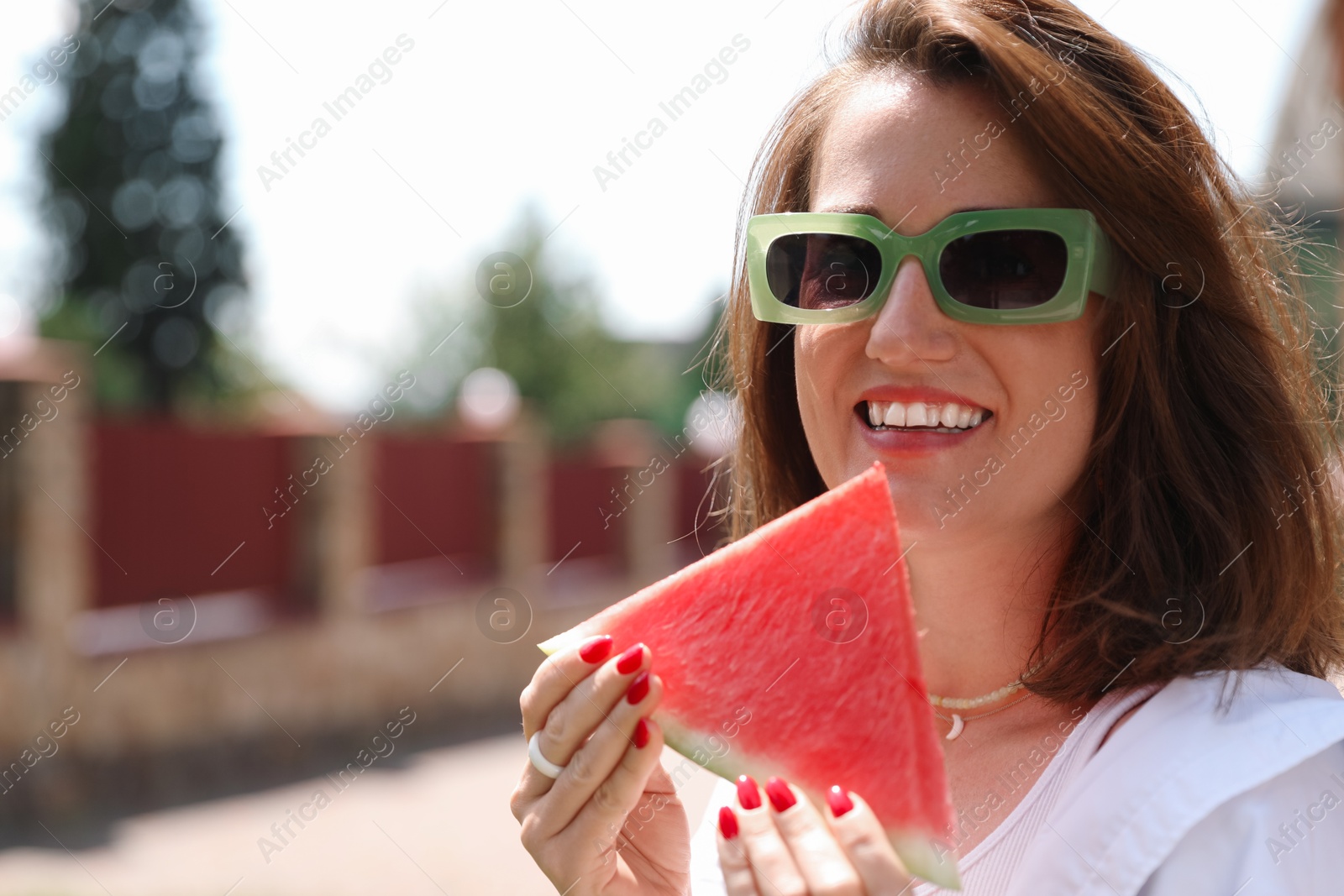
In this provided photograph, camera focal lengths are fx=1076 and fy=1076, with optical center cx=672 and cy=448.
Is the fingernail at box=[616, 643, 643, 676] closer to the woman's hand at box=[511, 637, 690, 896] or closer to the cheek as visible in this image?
the woman's hand at box=[511, 637, 690, 896]

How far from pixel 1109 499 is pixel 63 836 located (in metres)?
7.96

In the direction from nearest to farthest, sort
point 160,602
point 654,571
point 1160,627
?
point 1160,627
point 160,602
point 654,571

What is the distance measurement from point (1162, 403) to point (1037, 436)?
0.23 m

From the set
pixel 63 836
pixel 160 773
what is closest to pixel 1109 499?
pixel 63 836

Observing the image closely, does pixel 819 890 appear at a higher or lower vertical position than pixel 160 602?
higher

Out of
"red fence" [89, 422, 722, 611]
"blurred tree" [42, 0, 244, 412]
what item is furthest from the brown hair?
"blurred tree" [42, 0, 244, 412]

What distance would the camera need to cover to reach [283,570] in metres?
11.2

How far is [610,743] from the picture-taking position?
1.63 meters

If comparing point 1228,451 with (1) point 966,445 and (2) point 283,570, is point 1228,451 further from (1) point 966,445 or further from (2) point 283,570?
(2) point 283,570

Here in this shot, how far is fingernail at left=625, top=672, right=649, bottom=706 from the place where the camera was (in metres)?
1.63

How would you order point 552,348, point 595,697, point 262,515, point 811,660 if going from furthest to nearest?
point 552,348, point 262,515, point 811,660, point 595,697

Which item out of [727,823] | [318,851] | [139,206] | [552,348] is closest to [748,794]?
[727,823]

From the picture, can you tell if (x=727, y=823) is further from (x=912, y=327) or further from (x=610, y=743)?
(x=912, y=327)

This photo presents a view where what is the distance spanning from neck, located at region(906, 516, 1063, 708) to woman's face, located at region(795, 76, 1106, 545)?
0.07 m
